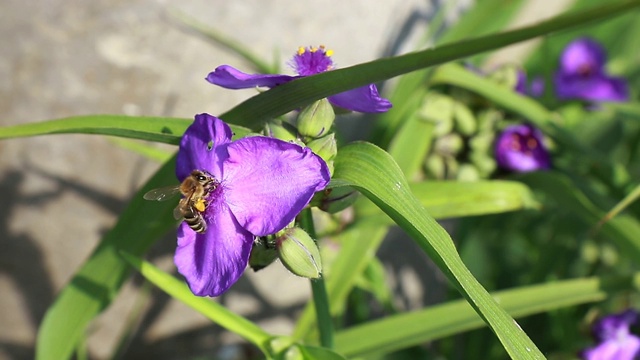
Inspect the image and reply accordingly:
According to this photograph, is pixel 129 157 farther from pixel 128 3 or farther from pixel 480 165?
pixel 480 165

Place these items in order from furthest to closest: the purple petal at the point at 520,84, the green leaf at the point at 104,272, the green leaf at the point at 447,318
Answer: the purple petal at the point at 520,84
the green leaf at the point at 447,318
the green leaf at the point at 104,272

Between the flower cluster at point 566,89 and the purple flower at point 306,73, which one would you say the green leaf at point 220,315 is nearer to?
the purple flower at point 306,73

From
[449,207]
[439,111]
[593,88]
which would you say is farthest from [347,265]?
[593,88]

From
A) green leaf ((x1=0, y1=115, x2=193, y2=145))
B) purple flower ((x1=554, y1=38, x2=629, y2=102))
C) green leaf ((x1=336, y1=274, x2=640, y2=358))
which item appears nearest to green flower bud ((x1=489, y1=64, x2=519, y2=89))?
purple flower ((x1=554, y1=38, x2=629, y2=102))

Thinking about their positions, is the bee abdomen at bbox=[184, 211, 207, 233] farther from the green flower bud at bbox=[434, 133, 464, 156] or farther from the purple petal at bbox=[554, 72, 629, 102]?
the purple petal at bbox=[554, 72, 629, 102]

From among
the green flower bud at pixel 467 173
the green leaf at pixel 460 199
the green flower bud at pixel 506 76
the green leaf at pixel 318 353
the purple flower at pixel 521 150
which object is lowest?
the green leaf at pixel 318 353

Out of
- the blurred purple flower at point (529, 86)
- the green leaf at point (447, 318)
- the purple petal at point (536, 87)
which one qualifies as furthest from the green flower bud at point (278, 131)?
the purple petal at point (536, 87)

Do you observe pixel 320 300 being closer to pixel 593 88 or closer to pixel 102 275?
pixel 102 275
